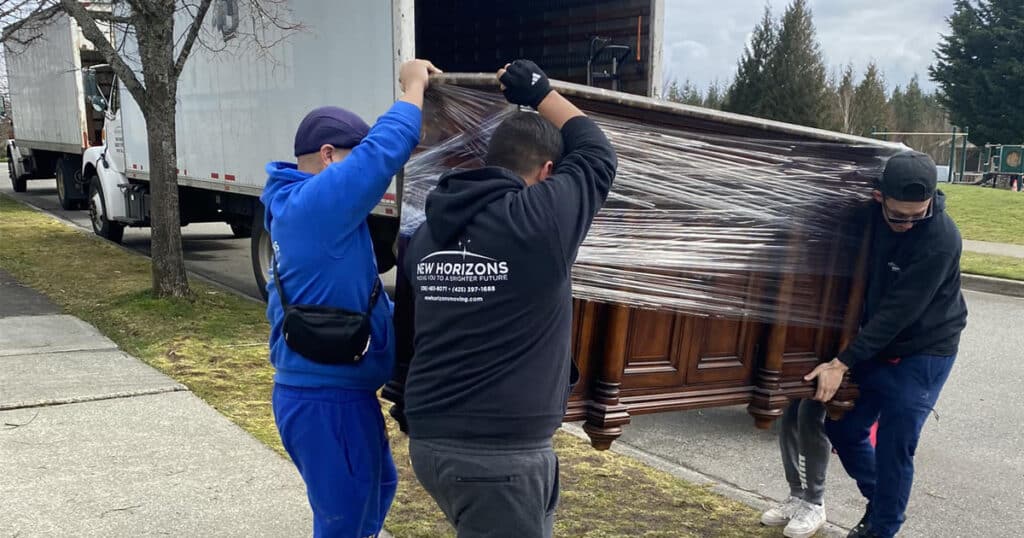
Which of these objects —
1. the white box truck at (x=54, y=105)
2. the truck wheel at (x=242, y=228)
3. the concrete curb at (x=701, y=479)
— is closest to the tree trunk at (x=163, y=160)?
the truck wheel at (x=242, y=228)

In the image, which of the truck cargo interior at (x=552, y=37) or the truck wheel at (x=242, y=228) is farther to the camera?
the truck wheel at (x=242, y=228)

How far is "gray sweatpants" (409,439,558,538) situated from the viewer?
6.33ft

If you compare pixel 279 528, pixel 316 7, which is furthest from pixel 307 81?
pixel 279 528

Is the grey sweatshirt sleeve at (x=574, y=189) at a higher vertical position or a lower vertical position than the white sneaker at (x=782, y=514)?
higher

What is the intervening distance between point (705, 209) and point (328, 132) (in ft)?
4.13

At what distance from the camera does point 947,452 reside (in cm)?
481

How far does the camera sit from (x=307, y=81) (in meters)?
7.02

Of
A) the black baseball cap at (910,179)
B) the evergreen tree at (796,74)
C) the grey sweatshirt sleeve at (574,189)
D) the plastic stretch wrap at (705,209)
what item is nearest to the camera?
the grey sweatshirt sleeve at (574,189)

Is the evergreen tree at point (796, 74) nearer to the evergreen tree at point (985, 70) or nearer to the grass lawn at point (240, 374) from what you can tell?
the evergreen tree at point (985, 70)

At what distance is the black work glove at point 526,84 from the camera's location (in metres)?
2.21

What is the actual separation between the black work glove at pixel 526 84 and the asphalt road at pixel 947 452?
7.34 feet

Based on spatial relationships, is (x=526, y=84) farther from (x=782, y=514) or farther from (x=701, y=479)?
(x=701, y=479)

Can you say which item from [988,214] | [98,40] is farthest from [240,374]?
[988,214]

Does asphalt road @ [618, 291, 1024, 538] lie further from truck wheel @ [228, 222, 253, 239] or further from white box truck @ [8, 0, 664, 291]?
truck wheel @ [228, 222, 253, 239]
